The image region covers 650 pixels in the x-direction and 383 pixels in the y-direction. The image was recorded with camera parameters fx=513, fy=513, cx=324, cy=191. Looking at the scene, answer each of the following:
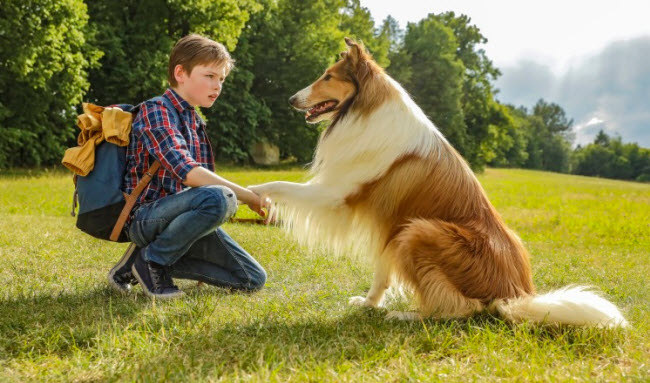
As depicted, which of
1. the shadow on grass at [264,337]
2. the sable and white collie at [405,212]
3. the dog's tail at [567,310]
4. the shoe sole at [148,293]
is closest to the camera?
the shadow on grass at [264,337]

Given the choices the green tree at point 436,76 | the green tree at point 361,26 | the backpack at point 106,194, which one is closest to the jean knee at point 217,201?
the backpack at point 106,194

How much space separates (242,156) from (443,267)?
2407 centimetres

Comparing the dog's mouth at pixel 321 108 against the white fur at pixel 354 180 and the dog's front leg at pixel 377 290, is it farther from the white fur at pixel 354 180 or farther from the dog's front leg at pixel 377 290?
the dog's front leg at pixel 377 290

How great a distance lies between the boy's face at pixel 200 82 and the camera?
375 cm

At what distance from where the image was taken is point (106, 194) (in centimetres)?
353

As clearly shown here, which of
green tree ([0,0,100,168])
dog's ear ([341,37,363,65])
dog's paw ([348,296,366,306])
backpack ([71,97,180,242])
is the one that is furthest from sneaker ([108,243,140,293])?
green tree ([0,0,100,168])

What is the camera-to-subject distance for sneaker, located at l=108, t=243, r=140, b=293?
3866 mm

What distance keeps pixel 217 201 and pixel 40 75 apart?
1489 cm

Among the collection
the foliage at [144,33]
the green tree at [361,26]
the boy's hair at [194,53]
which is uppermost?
the green tree at [361,26]

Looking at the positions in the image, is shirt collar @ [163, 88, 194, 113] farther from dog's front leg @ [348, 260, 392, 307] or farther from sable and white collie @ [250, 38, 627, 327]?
dog's front leg @ [348, 260, 392, 307]

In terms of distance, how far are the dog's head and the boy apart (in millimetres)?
702

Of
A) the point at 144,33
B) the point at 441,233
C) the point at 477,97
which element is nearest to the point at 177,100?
the point at 441,233

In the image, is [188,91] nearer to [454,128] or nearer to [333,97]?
[333,97]

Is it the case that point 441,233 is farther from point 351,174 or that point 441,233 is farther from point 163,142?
point 163,142
